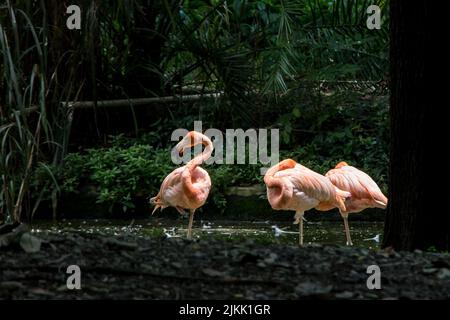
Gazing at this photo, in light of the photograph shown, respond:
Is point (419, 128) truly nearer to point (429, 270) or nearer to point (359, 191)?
point (429, 270)

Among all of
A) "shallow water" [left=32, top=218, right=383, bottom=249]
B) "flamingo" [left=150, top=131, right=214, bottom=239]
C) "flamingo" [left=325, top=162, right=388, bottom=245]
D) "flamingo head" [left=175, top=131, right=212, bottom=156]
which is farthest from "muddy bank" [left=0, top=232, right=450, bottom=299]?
"flamingo head" [left=175, top=131, right=212, bottom=156]

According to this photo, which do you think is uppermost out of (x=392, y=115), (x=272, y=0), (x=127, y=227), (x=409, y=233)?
(x=272, y=0)

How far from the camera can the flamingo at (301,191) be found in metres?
6.96

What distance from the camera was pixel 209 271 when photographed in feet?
10.5

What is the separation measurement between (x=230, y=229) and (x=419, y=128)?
3290 mm

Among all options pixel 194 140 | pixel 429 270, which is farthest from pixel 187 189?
pixel 429 270

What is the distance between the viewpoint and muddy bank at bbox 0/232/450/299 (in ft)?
9.67

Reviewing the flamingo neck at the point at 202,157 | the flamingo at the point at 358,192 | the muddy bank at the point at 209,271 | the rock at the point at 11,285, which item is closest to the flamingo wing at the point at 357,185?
the flamingo at the point at 358,192

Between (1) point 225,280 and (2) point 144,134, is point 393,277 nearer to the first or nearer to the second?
(1) point 225,280

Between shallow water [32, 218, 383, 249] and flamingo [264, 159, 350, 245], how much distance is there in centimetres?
26

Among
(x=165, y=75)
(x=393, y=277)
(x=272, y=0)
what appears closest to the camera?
(x=393, y=277)

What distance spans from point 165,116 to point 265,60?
1665mm

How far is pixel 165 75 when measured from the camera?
1032 cm
